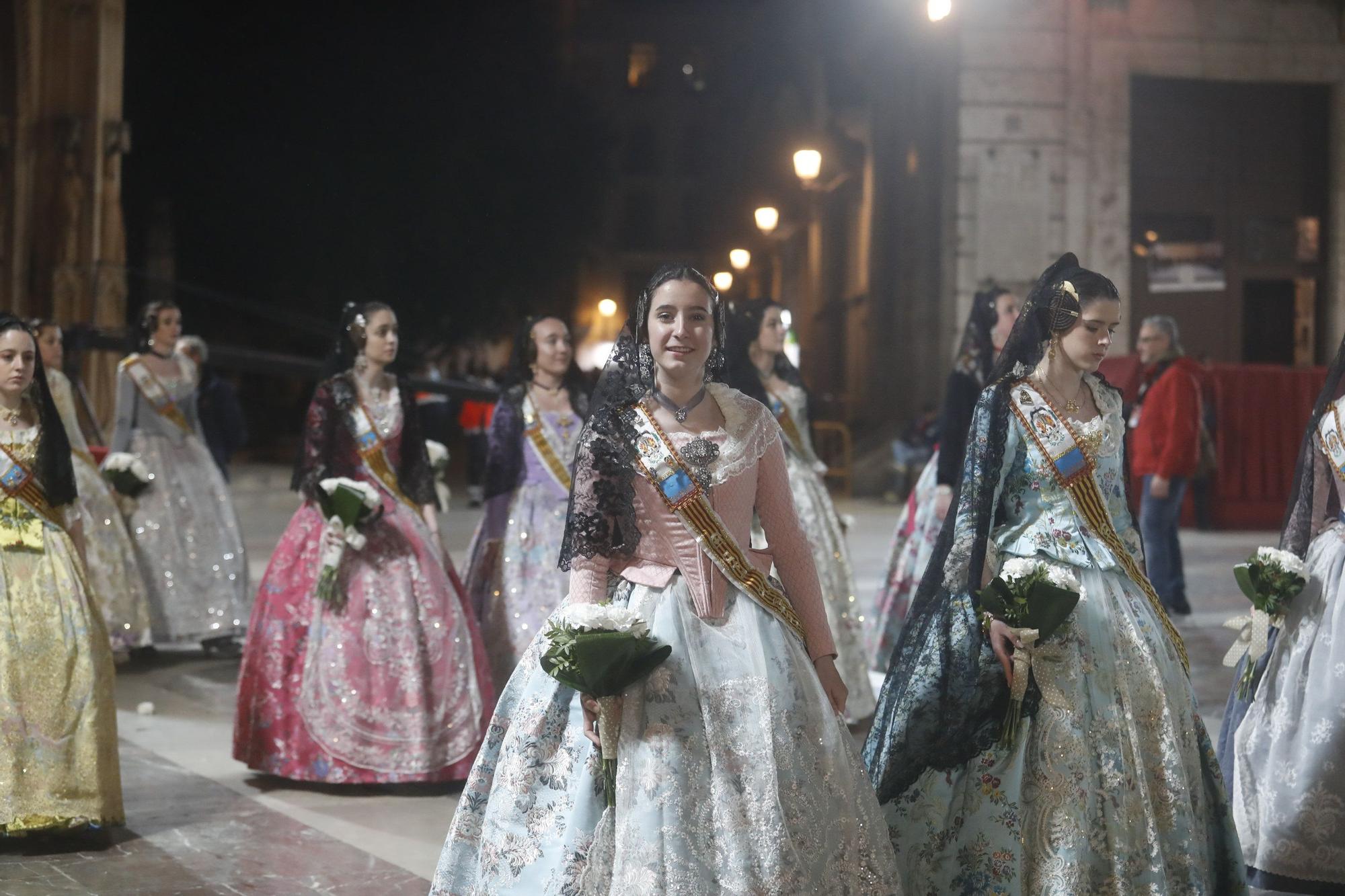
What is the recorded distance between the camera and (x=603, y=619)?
358 centimetres

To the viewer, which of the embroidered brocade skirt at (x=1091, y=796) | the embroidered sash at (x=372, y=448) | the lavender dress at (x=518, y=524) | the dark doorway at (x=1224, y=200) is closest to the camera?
the embroidered brocade skirt at (x=1091, y=796)

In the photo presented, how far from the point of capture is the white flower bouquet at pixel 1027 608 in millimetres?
4160

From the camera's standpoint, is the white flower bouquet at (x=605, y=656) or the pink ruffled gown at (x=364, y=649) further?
the pink ruffled gown at (x=364, y=649)

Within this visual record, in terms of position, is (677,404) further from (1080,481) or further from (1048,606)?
(1080,481)

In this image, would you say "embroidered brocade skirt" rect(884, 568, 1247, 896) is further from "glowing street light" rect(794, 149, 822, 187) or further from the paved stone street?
"glowing street light" rect(794, 149, 822, 187)

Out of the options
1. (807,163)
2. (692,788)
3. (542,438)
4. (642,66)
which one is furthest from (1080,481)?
(642,66)

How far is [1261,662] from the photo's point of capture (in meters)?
5.21

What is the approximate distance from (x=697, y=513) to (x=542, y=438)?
11.2 ft

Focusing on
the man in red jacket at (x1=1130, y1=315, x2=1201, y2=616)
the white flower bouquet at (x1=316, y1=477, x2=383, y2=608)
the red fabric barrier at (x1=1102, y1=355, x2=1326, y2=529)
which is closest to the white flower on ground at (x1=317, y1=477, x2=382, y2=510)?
the white flower bouquet at (x1=316, y1=477, x2=383, y2=608)

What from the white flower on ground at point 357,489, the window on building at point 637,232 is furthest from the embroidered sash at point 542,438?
the window on building at point 637,232

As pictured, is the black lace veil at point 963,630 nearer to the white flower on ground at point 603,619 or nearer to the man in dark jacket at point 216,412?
the white flower on ground at point 603,619

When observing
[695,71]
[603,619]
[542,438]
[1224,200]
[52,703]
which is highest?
[695,71]

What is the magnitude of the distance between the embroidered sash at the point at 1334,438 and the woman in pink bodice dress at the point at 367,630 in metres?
3.28

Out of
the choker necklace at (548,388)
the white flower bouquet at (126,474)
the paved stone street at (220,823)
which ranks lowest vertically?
the paved stone street at (220,823)
